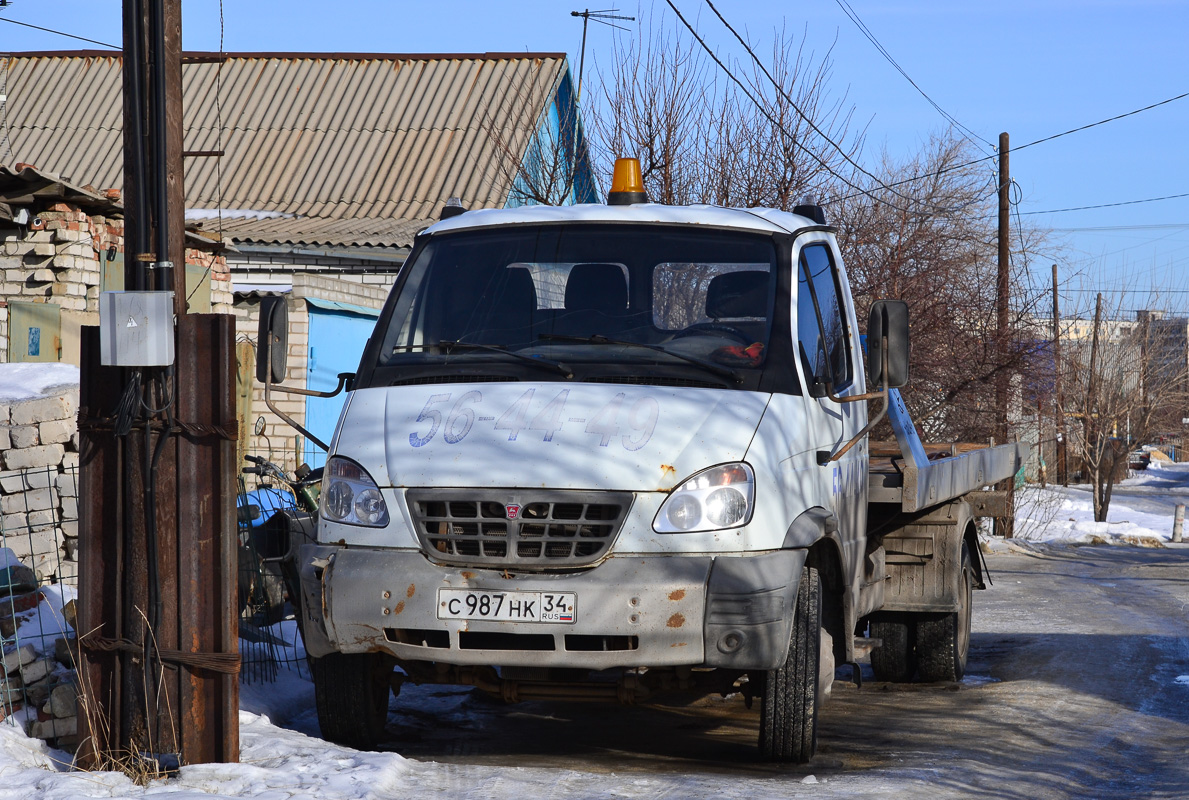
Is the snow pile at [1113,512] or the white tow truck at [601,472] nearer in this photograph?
the white tow truck at [601,472]

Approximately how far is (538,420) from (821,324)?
162 cm

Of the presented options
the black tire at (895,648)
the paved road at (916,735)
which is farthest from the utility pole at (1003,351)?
the black tire at (895,648)

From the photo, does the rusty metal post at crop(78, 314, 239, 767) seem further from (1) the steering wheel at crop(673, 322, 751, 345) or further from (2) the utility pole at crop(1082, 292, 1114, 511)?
(2) the utility pole at crop(1082, 292, 1114, 511)

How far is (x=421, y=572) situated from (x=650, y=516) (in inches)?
32.8

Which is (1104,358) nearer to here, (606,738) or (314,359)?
(314,359)

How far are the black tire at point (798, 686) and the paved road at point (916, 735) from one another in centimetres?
13

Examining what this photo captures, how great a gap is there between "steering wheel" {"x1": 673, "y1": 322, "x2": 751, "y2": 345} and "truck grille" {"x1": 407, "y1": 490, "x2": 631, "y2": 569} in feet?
3.38

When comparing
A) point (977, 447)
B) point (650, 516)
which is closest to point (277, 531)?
point (650, 516)

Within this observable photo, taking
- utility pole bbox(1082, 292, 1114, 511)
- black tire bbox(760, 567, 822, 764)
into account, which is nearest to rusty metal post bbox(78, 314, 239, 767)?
black tire bbox(760, 567, 822, 764)

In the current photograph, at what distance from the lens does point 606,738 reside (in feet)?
19.1

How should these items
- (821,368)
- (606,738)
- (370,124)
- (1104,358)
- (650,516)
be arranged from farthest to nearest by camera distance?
(1104,358), (370,124), (606,738), (821,368), (650,516)

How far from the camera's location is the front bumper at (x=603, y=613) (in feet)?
14.3

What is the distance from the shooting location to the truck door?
5250 millimetres

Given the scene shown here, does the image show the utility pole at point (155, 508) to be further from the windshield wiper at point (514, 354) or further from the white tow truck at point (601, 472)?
the windshield wiper at point (514, 354)
